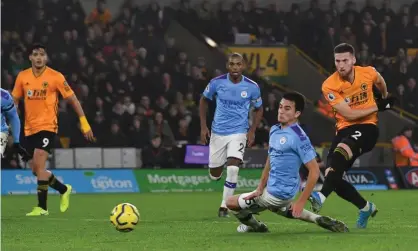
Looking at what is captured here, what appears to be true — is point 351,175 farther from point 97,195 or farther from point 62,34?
point 62,34

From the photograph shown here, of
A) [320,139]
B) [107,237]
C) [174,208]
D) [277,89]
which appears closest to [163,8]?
[277,89]

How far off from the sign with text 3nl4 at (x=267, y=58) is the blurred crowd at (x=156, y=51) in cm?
31

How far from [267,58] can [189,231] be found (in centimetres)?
1931

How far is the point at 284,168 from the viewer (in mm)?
10180

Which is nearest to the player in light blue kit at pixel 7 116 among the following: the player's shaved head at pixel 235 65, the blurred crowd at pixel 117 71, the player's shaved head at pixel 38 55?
the player's shaved head at pixel 38 55

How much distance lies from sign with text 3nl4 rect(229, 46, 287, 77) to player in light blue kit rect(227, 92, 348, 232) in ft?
63.2

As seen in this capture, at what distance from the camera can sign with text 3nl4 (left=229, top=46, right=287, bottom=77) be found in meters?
29.7

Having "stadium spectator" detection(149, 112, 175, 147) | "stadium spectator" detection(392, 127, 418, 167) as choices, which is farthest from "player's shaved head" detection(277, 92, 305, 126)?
"stadium spectator" detection(392, 127, 418, 167)

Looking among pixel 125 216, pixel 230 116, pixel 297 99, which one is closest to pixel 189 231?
pixel 125 216

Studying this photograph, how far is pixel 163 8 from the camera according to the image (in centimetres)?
2944

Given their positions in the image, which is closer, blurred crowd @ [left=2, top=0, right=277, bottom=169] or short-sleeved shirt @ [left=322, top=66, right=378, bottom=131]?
short-sleeved shirt @ [left=322, top=66, right=378, bottom=131]

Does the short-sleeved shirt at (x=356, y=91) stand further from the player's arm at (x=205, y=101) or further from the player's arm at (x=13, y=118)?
the player's arm at (x=13, y=118)

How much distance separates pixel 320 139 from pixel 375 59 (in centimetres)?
294

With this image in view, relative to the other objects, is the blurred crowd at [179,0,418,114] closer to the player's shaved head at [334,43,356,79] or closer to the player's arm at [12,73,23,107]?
the player's arm at [12,73,23,107]
